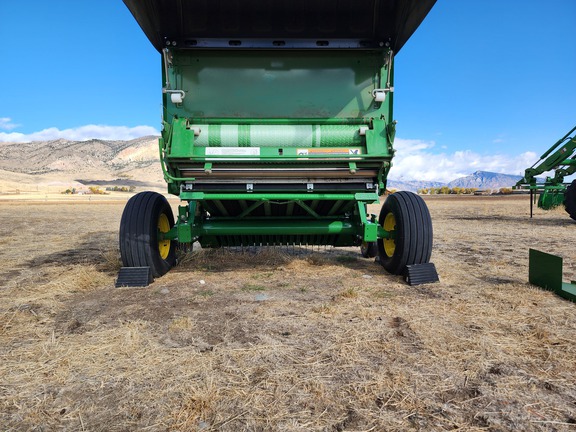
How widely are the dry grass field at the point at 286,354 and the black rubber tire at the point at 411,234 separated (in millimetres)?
306

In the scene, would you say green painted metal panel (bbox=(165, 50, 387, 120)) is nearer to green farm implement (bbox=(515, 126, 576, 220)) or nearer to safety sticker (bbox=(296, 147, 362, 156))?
safety sticker (bbox=(296, 147, 362, 156))

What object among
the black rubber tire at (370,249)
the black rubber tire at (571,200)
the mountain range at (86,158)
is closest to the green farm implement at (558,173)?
the black rubber tire at (571,200)

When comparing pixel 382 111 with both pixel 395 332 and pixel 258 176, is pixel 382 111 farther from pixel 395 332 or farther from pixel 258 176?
pixel 395 332

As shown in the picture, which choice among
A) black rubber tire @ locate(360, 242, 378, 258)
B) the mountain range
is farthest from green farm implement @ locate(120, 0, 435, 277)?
the mountain range

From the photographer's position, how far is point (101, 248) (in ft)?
24.1

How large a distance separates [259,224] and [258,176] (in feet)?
2.72

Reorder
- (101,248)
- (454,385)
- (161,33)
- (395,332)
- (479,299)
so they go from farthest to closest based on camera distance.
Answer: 1. (101,248)
2. (161,33)
3. (479,299)
4. (395,332)
5. (454,385)

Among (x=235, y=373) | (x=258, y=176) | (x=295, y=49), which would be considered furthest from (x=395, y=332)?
(x=295, y=49)

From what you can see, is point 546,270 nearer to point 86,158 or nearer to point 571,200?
point 571,200

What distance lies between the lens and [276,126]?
4.71m

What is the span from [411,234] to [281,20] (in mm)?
3341

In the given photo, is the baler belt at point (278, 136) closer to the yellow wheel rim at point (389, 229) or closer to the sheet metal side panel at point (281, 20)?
the yellow wheel rim at point (389, 229)

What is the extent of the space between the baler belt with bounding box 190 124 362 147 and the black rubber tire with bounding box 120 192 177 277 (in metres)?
1.05

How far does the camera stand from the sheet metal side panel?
4715 millimetres
